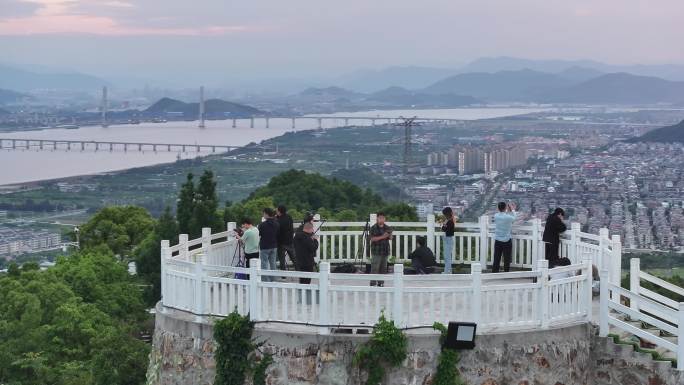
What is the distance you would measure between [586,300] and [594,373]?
1.02m

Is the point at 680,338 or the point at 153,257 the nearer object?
the point at 680,338

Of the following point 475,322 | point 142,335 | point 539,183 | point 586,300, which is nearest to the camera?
point 475,322

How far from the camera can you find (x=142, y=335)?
36.3 metres

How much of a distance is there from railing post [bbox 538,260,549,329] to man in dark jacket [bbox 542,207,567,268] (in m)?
4.20

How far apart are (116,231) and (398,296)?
153ft

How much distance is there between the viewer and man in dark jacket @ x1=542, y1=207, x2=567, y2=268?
18.7 meters

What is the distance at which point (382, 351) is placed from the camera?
45.7 ft

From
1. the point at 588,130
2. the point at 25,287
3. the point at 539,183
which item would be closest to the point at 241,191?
the point at 539,183

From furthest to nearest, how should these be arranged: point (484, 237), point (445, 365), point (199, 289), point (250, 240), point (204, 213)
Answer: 1. point (204, 213)
2. point (484, 237)
3. point (250, 240)
4. point (199, 289)
5. point (445, 365)

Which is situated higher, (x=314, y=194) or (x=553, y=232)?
(x=553, y=232)

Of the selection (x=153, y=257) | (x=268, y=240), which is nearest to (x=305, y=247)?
(x=268, y=240)

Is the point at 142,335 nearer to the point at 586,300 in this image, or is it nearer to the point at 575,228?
the point at 575,228

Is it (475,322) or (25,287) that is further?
(25,287)

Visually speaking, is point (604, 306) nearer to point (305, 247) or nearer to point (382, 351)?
point (382, 351)
